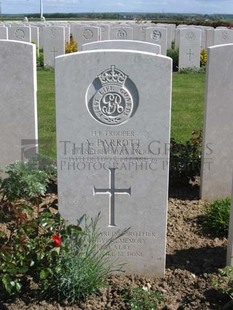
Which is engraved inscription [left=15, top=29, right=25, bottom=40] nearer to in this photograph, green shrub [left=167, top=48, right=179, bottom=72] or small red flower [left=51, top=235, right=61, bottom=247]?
green shrub [left=167, top=48, right=179, bottom=72]

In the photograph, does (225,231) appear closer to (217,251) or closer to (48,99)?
(217,251)

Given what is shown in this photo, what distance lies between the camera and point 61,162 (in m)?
3.59

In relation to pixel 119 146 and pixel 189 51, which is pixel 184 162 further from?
pixel 189 51

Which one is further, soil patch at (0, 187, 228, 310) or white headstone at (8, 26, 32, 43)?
white headstone at (8, 26, 32, 43)

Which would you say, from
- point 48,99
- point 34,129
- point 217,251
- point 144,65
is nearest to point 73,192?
point 144,65

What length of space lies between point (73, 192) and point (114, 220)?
363 millimetres

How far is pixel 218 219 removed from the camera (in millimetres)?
4562

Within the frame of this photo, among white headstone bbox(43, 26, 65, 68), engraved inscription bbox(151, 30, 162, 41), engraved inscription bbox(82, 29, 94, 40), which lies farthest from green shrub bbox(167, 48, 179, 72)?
white headstone bbox(43, 26, 65, 68)

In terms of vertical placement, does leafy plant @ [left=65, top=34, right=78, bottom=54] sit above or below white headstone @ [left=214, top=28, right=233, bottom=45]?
below

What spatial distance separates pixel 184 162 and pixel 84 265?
2.44 m

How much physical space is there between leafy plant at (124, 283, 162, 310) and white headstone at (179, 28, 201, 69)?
1252cm

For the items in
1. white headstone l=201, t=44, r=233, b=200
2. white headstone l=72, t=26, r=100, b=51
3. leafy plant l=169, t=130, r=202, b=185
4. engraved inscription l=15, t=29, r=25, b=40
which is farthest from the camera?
white headstone l=72, t=26, r=100, b=51

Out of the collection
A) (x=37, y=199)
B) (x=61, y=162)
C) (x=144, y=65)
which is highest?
(x=144, y=65)

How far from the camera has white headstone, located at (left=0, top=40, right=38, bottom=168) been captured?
17.3ft
